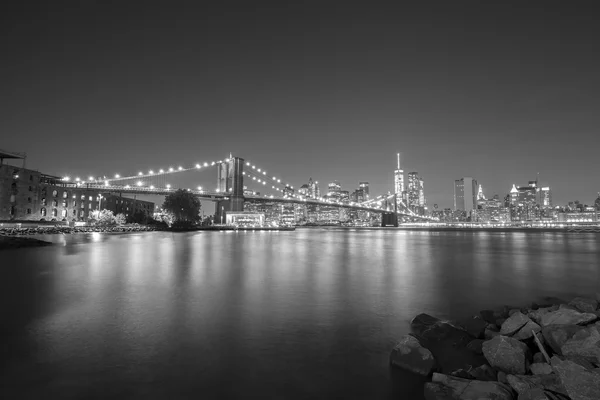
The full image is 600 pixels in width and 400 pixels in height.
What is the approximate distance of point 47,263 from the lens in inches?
706

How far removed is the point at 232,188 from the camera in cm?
9319

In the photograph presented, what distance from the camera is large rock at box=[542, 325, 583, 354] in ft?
17.1

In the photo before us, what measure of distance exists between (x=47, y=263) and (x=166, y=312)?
13.8 m

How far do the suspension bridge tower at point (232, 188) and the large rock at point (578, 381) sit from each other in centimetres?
8873

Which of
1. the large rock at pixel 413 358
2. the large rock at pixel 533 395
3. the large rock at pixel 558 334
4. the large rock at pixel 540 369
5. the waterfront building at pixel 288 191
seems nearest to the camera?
the large rock at pixel 533 395

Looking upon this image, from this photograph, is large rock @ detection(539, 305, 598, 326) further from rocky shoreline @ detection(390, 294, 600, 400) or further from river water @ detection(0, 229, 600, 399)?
river water @ detection(0, 229, 600, 399)

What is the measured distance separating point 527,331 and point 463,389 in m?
2.45

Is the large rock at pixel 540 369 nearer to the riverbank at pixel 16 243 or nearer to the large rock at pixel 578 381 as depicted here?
the large rock at pixel 578 381

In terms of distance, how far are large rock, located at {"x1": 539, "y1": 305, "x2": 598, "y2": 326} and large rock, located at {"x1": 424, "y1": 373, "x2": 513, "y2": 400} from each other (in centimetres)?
283

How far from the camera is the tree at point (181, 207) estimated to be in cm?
7256

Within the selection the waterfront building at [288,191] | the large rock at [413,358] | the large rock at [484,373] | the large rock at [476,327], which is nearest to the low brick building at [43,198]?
the waterfront building at [288,191]

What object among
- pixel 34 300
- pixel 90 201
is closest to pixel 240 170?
pixel 90 201

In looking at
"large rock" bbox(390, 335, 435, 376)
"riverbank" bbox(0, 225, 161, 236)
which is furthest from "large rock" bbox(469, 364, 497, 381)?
"riverbank" bbox(0, 225, 161, 236)

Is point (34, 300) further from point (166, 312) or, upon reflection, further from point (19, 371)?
point (19, 371)
